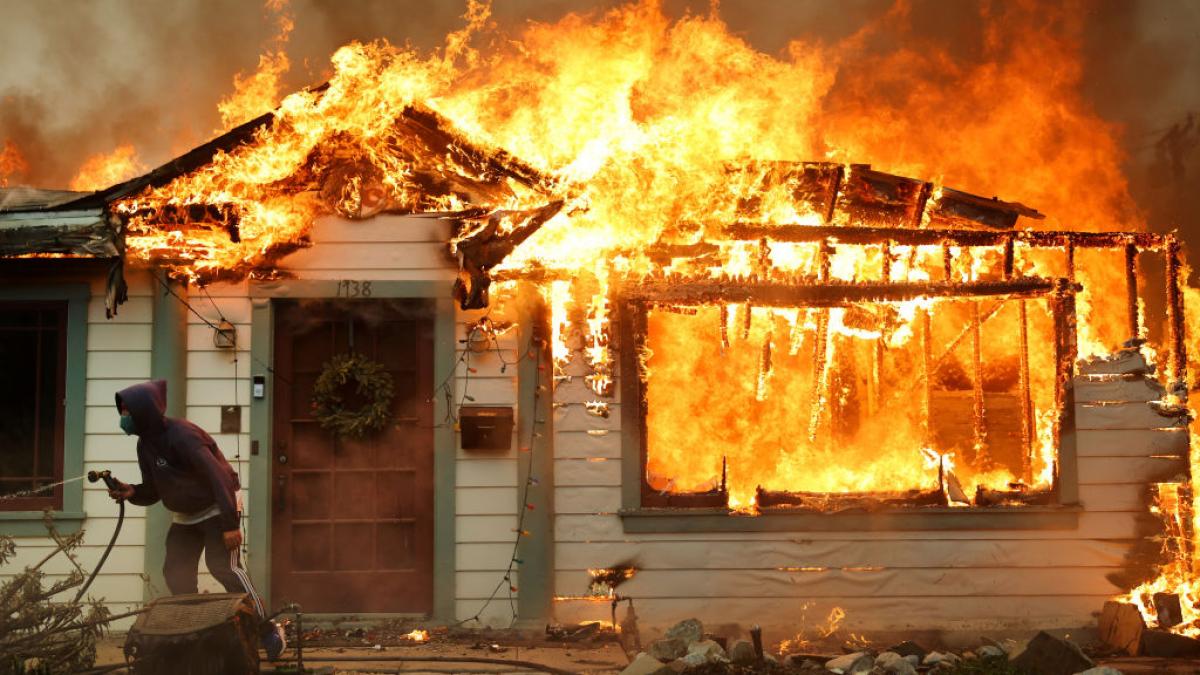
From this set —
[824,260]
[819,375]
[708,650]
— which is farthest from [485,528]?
[824,260]

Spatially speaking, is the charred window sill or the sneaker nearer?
the sneaker

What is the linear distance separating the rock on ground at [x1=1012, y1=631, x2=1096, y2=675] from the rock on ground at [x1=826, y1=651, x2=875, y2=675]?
98 centimetres

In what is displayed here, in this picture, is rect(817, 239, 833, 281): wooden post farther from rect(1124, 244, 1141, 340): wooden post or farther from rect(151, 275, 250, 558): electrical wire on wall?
rect(151, 275, 250, 558): electrical wire on wall

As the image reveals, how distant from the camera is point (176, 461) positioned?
21.4 ft

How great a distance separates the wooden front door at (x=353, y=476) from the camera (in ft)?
26.9

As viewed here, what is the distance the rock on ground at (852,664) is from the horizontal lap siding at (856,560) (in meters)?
0.90

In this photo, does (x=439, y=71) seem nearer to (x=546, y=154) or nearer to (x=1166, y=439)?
(x=546, y=154)

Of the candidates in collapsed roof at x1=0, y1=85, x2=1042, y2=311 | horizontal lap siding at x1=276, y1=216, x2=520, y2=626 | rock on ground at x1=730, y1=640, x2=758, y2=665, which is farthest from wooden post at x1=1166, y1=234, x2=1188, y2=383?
horizontal lap siding at x1=276, y1=216, x2=520, y2=626

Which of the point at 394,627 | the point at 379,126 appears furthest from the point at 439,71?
the point at 394,627

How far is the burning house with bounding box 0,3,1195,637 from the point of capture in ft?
26.3

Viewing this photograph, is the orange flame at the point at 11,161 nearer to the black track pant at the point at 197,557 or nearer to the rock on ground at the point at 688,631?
the black track pant at the point at 197,557

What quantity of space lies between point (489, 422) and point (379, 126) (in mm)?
2578

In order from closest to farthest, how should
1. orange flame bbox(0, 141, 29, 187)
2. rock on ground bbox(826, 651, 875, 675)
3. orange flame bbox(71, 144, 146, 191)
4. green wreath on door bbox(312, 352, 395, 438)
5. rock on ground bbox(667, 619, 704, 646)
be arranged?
rock on ground bbox(826, 651, 875, 675) < rock on ground bbox(667, 619, 704, 646) < green wreath on door bbox(312, 352, 395, 438) < orange flame bbox(71, 144, 146, 191) < orange flame bbox(0, 141, 29, 187)

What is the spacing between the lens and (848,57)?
18.1 metres
